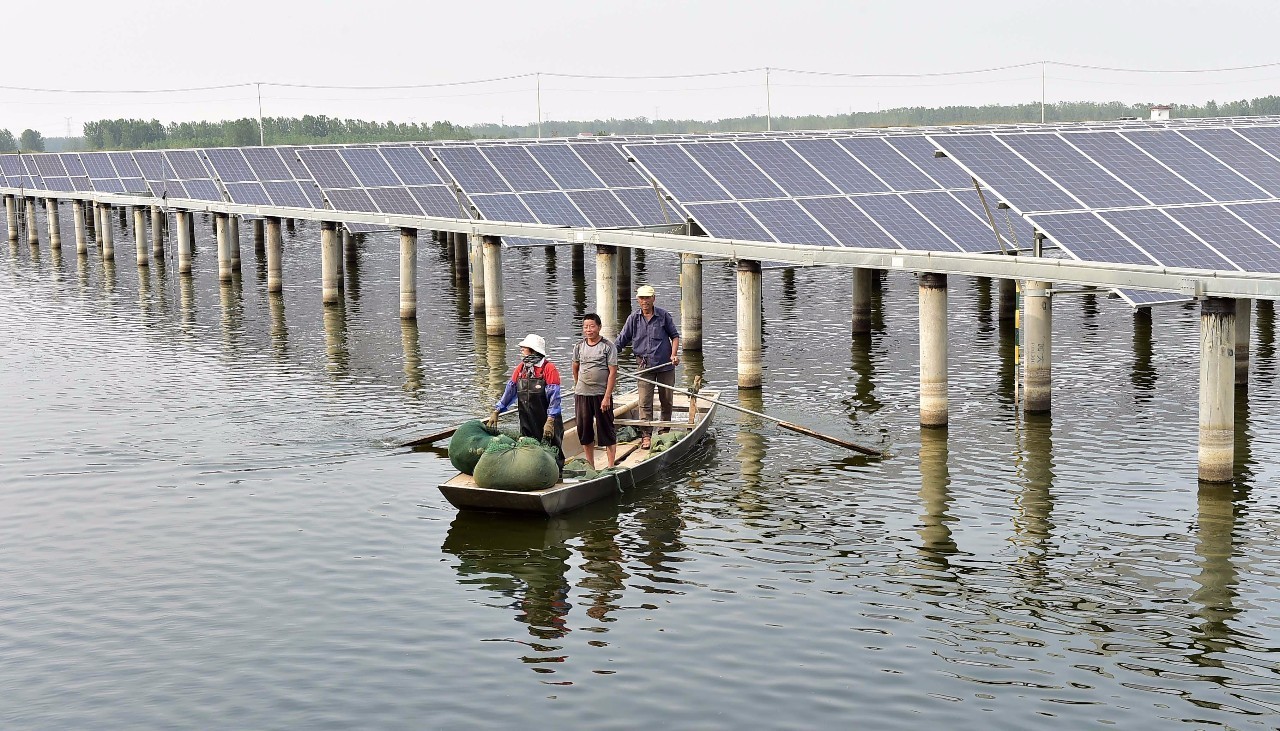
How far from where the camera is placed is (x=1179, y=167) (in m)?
32.0

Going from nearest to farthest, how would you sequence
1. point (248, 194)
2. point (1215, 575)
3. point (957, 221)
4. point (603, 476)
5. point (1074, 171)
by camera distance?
point (1215, 575) < point (603, 476) < point (1074, 171) < point (957, 221) < point (248, 194)

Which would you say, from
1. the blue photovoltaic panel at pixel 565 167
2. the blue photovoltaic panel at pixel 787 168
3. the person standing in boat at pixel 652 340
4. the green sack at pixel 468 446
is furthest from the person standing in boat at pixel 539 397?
the blue photovoltaic panel at pixel 565 167

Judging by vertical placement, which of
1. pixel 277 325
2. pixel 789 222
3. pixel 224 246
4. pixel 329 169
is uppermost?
pixel 329 169

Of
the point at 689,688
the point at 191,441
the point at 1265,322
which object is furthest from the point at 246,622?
the point at 1265,322

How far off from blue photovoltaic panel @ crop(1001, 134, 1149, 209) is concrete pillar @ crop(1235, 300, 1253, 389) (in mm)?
3756

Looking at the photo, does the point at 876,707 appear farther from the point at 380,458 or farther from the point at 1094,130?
the point at 1094,130

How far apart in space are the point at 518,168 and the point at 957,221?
17749mm

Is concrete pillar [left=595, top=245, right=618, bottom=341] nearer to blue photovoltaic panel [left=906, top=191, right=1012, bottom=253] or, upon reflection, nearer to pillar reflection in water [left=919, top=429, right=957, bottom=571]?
blue photovoltaic panel [left=906, top=191, right=1012, bottom=253]

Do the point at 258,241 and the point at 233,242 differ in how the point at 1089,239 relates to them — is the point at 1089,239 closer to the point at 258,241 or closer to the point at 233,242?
the point at 233,242

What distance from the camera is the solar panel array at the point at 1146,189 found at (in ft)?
85.5

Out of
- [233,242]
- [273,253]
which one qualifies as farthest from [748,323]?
[233,242]

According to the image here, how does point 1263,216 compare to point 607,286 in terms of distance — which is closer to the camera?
point 1263,216

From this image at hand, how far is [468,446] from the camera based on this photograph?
23.2 m

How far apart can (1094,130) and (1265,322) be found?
30.7ft
